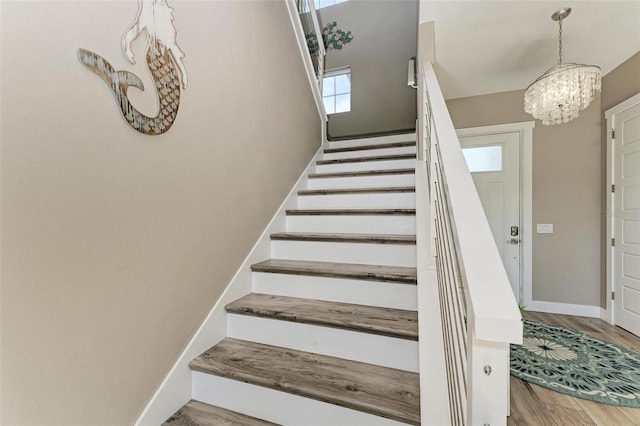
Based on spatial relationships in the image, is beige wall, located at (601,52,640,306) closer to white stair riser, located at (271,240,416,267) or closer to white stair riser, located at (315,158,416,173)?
white stair riser, located at (315,158,416,173)

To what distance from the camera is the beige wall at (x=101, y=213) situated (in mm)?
748

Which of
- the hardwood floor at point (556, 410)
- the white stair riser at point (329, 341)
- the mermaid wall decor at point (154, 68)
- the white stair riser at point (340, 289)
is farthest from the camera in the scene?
the hardwood floor at point (556, 410)

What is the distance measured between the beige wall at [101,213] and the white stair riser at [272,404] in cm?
22

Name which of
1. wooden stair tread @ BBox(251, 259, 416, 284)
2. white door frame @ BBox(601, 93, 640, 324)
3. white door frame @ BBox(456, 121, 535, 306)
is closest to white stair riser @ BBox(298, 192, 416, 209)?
wooden stair tread @ BBox(251, 259, 416, 284)

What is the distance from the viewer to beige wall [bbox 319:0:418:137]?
164 inches

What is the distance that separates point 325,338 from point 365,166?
5.72 ft

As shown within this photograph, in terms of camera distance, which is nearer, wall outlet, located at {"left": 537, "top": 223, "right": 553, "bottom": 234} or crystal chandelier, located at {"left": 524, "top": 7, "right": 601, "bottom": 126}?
crystal chandelier, located at {"left": 524, "top": 7, "right": 601, "bottom": 126}

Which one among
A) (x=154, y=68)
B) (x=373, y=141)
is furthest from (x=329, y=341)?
(x=373, y=141)

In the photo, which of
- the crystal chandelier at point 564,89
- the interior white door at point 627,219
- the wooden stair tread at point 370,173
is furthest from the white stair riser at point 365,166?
the interior white door at point 627,219

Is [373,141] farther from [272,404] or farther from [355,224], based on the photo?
[272,404]

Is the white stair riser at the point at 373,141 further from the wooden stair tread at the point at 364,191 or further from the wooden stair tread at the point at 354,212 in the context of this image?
the wooden stair tread at the point at 354,212

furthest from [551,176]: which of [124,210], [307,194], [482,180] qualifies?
[124,210]

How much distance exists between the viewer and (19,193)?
29.2 inches

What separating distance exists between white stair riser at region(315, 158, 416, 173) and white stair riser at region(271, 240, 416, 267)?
1.05m
